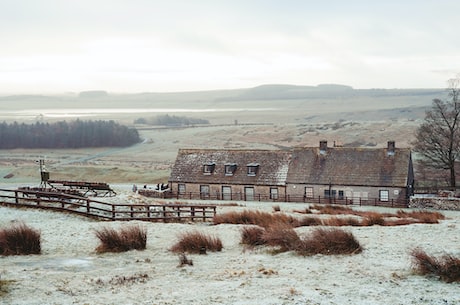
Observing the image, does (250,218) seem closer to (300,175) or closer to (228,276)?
(228,276)

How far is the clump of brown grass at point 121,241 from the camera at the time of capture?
17.4 m

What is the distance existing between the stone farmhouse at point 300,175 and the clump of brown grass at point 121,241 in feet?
101

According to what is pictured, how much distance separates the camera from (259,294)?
11.7 m

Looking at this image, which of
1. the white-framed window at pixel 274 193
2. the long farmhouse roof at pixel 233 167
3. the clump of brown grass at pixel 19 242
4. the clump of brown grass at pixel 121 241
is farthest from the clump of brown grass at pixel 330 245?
the white-framed window at pixel 274 193

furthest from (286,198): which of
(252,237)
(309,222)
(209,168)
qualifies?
(252,237)

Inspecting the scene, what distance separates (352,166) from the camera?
4697 cm

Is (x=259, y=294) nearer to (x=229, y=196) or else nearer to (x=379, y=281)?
(x=379, y=281)

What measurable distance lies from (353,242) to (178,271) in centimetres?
553

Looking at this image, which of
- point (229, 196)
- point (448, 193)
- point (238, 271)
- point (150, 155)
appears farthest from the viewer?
point (150, 155)

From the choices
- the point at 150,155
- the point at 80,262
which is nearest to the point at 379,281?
the point at 80,262

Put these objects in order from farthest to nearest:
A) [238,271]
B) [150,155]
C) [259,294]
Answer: [150,155]
[238,271]
[259,294]

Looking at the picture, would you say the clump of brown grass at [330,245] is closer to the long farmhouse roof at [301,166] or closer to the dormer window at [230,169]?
the long farmhouse roof at [301,166]

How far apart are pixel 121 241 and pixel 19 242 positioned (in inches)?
127

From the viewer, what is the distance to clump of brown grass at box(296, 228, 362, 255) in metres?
16.0
